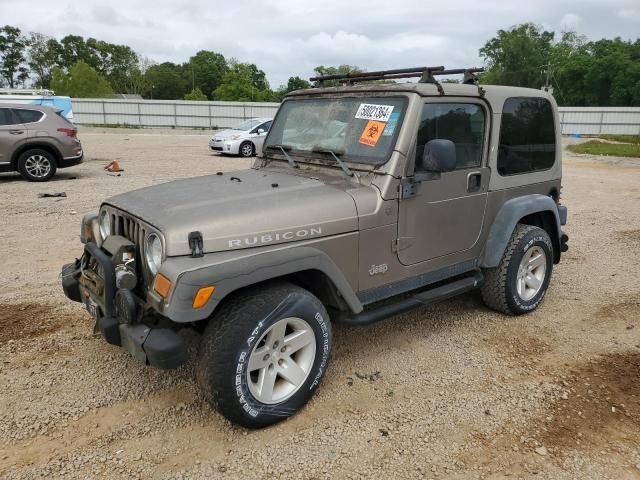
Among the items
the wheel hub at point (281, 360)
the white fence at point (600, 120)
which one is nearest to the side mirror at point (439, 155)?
the wheel hub at point (281, 360)

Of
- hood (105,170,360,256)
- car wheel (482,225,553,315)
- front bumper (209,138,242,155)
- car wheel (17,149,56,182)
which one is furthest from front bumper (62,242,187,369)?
front bumper (209,138,242,155)

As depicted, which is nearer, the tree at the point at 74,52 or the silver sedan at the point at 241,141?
the silver sedan at the point at 241,141

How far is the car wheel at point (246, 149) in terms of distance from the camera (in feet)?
60.4

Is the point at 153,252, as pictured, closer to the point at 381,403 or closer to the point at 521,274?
the point at 381,403

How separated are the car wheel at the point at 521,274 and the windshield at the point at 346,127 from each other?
66.7 inches

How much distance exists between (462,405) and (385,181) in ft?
5.17

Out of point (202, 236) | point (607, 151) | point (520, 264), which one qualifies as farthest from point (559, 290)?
point (607, 151)

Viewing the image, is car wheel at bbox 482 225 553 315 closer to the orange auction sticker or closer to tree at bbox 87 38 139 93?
the orange auction sticker

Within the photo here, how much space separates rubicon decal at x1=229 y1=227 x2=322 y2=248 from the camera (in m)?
2.90

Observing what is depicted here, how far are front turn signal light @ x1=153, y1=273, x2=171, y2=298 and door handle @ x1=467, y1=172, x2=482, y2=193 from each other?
2.48m

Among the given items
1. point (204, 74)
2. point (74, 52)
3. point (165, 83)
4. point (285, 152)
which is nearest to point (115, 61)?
point (74, 52)

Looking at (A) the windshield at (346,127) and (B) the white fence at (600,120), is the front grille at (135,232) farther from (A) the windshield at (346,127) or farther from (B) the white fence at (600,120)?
(B) the white fence at (600,120)

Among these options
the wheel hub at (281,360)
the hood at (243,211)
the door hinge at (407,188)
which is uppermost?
the door hinge at (407,188)

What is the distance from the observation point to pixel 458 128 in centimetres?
395
